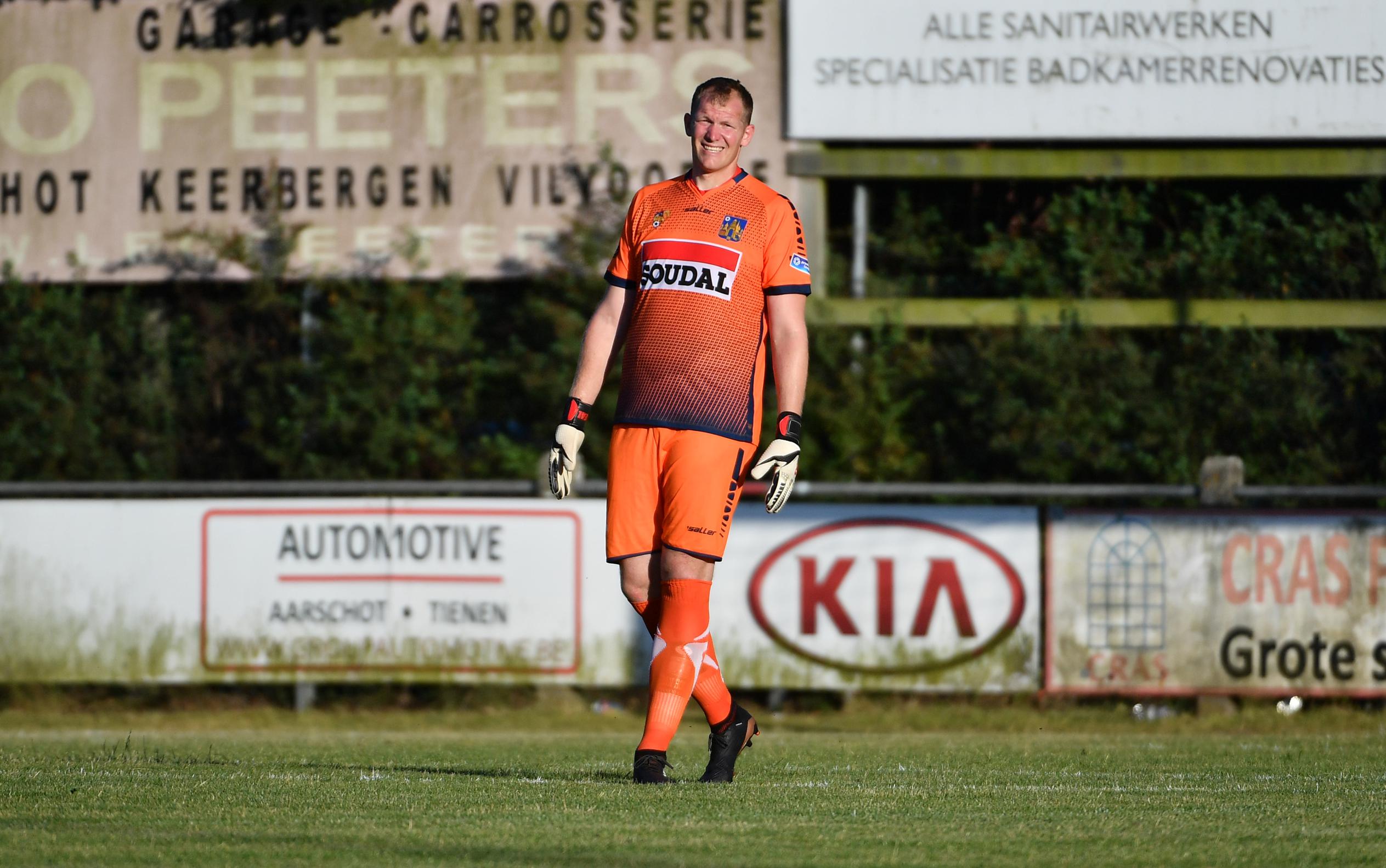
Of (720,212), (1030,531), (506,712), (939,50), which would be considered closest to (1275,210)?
(939,50)

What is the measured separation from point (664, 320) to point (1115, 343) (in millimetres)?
9944

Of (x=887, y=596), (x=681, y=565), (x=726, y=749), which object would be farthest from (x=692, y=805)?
(x=887, y=596)

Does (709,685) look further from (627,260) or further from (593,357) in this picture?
(627,260)

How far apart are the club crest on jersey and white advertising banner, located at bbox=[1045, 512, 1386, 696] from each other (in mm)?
6060

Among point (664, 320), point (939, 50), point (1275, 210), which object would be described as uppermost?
point (939, 50)

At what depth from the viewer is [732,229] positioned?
5.56m

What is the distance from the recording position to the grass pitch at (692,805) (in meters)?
4.16

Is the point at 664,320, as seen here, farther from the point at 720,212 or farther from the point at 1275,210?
the point at 1275,210

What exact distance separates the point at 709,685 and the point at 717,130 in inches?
68.4

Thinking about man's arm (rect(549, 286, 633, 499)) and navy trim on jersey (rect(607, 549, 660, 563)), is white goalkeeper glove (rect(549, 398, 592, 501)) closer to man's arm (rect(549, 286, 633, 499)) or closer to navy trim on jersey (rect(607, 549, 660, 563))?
man's arm (rect(549, 286, 633, 499))

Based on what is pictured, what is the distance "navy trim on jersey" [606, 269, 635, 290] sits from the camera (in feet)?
18.9

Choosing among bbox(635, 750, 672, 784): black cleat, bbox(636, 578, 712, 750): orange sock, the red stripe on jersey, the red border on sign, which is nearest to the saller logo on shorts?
the red stripe on jersey

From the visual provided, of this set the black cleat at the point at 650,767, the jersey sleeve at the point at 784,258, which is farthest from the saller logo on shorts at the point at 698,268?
the black cleat at the point at 650,767

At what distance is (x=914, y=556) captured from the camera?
36.5ft
